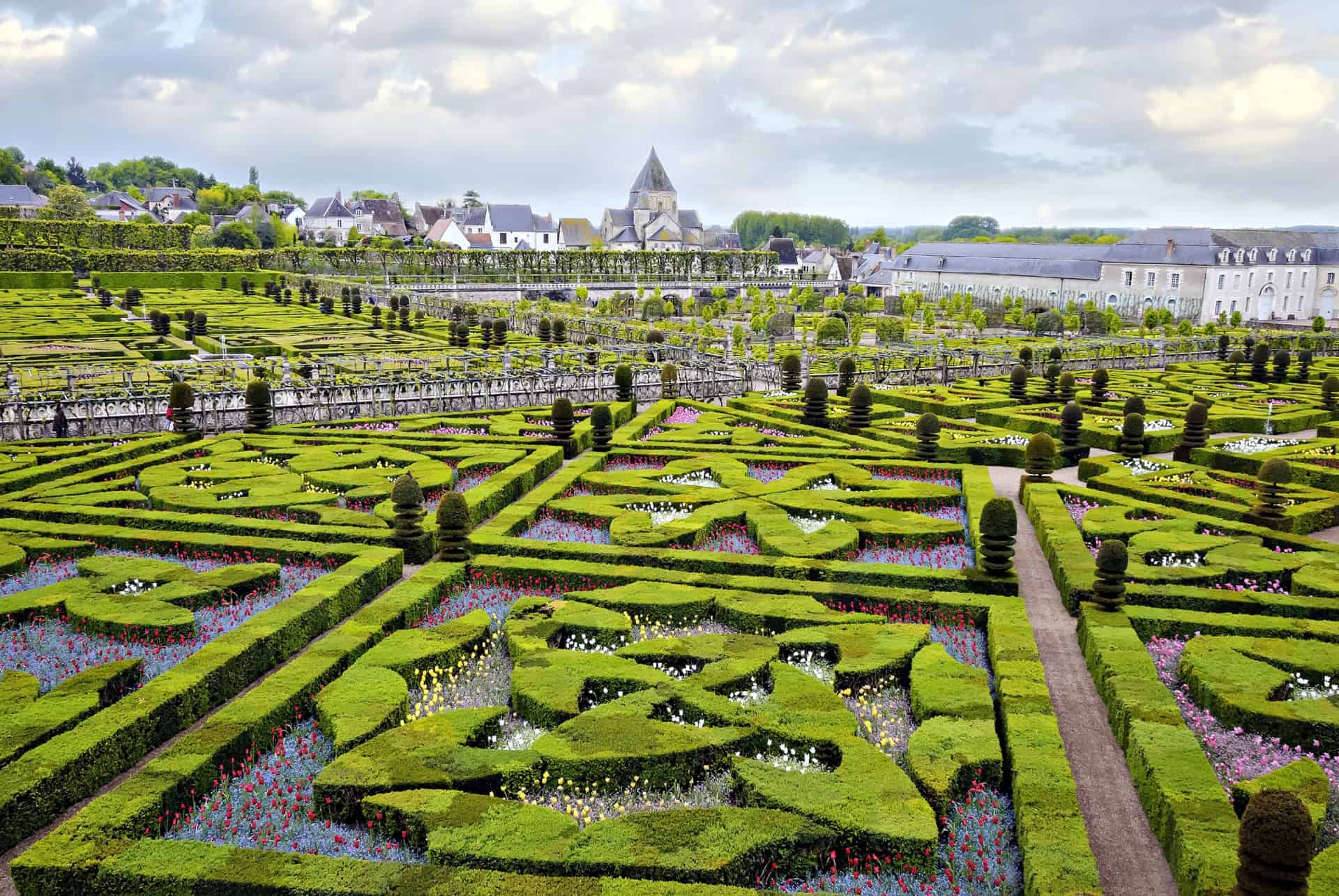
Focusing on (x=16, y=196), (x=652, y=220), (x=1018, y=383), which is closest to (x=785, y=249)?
(x=652, y=220)

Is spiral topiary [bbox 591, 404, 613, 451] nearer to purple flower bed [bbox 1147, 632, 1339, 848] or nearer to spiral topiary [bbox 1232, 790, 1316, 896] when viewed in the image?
purple flower bed [bbox 1147, 632, 1339, 848]

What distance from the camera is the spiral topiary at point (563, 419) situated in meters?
20.2

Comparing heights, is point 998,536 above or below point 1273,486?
below

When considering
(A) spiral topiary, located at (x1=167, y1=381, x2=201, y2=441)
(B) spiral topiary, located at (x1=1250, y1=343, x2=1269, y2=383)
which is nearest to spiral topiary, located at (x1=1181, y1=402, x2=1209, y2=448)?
(B) spiral topiary, located at (x1=1250, y1=343, x2=1269, y2=383)

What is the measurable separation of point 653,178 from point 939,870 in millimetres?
133029

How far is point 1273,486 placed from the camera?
15359mm

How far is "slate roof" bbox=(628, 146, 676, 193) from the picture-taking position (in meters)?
134

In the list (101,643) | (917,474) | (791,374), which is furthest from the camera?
(791,374)

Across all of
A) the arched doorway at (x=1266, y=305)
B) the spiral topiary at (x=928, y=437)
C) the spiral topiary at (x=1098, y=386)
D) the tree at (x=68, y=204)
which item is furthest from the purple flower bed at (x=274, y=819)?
the tree at (x=68, y=204)

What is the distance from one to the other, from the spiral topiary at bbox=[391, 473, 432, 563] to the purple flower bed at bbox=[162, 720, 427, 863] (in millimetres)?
5183

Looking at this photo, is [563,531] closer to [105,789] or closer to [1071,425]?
[105,789]

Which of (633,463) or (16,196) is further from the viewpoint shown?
(16,196)

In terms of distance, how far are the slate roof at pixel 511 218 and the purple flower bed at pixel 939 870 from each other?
408 ft

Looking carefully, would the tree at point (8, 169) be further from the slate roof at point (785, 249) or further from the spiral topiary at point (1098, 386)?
the spiral topiary at point (1098, 386)
